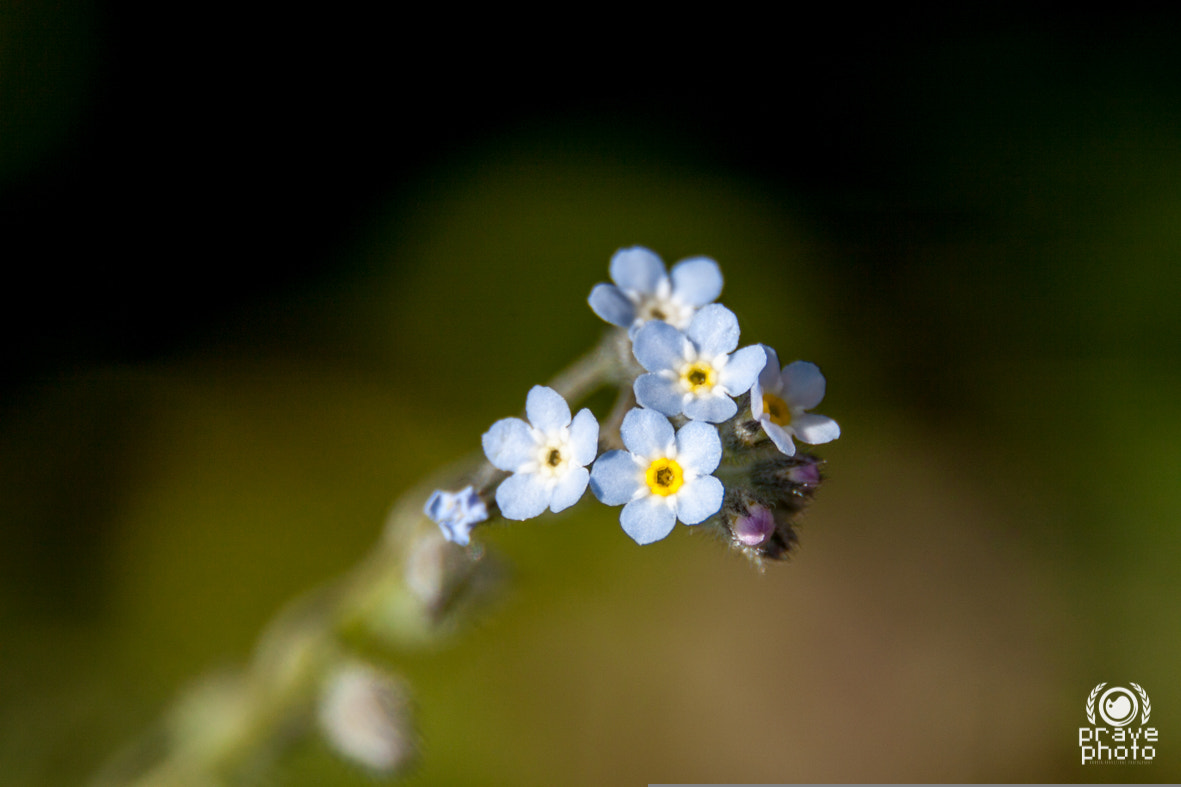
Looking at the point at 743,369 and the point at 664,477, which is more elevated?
the point at 743,369

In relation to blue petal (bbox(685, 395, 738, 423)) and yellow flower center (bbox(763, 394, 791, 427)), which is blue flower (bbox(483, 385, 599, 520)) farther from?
yellow flower center (bbox(763, 394, 791, 427))

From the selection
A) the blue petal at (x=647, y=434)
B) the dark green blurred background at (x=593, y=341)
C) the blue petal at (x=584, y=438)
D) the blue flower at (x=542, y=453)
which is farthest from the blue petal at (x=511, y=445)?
the dark green blurred background at (x=593, y=341)

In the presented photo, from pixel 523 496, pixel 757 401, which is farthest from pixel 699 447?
pixel 523 496

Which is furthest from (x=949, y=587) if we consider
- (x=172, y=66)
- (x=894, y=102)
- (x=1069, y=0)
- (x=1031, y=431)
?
(x=172, y=66)

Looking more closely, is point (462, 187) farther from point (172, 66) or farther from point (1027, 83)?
point (1027, 83)

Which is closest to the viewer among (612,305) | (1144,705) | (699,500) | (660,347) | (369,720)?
(699,500)

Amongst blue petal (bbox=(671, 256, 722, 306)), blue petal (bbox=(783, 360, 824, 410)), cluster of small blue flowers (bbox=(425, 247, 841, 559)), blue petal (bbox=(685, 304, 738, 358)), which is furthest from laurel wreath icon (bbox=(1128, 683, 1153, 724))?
blue petal (bbox=(685, 304, 738, 358))

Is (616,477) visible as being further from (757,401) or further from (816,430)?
(816,430)

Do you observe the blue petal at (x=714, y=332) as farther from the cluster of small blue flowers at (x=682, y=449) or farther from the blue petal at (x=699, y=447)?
the blue petal at (x=699, y=447)
